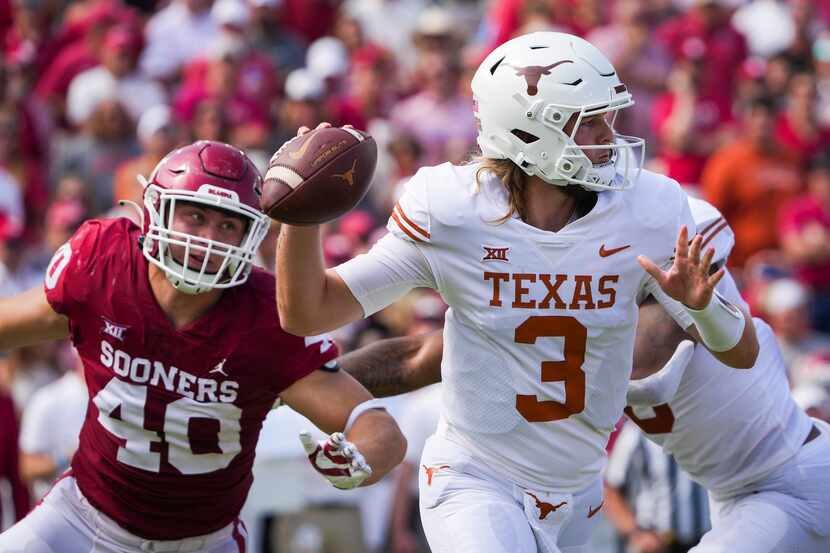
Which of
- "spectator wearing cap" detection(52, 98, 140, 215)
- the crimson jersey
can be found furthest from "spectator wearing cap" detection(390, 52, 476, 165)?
the crimson jersey

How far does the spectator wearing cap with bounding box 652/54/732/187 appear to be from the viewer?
30.3 feet

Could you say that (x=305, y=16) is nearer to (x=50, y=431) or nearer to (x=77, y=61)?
(x=77, y=61)

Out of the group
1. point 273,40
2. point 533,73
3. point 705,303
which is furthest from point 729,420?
point 273,40

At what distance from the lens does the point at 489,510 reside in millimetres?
3979

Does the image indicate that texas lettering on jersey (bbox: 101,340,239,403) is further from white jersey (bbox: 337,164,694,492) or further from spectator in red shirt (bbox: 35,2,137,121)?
spectator in red shirt (bbox: 35,2,137,121)

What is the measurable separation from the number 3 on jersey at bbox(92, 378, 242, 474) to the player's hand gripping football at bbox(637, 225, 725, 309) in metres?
1.38

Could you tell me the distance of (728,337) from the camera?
4047mm

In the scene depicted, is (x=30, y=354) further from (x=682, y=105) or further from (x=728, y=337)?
(x=728, y=337)

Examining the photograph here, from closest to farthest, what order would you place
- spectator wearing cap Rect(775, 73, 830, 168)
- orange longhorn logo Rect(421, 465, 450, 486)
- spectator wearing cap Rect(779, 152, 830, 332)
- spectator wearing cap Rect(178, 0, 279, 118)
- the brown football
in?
the brown football < orange longhorn logo Rect(421, 465, 450, 486) < spectator wearing cap Rect(779, 152, 830, 332) < spectator wearing cap Rect(775, 73, 830, 168) < spectator wearing cap Rect(178, 0, 279, 118)

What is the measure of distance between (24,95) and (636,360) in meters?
6.62

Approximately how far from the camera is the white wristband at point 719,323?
398cm

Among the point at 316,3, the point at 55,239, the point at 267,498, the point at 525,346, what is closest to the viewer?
the point at 525,346

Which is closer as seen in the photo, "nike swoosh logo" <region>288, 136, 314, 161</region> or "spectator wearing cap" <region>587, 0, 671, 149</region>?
"nike swoosh logo" <region>288, 136, 314, 161</region>

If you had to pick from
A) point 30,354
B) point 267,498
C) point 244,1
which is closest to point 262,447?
point 267,498
